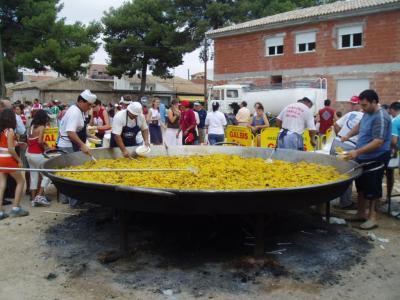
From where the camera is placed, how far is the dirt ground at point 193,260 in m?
3.70

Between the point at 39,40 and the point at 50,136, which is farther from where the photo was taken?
the point at 39,40

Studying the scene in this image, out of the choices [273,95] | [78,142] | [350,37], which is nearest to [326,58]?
[350,37]

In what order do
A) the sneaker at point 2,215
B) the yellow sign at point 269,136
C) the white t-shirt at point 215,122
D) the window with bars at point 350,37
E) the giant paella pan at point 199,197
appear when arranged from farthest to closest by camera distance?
1. the window with bars at point 350,37
2. the white t-shirt at point 215,122
3. the yellow sign at point 269,136
4. the sneaker at point 2,215
5. the giant paella pan at point 199,197

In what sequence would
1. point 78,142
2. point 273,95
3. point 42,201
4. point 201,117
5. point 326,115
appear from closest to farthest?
point 78,142, point 42,201, point 201,117, point 326,115, point 273,95

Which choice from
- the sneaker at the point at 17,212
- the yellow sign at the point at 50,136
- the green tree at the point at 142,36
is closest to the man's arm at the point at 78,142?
the sneaker at the point at 17,212

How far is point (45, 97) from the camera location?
37.4 metres

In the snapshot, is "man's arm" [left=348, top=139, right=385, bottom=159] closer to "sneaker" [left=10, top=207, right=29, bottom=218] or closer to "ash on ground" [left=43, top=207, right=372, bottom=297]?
"ash on ground" [left=43, top=207, right=372, bottom=297]

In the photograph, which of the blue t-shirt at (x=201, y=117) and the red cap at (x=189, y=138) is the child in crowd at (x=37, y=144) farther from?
the blue t-shirt at (x=201, y=117)

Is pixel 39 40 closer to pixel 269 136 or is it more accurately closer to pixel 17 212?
pixel 269 136

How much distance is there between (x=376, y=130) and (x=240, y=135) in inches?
A: 221

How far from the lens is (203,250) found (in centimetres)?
464

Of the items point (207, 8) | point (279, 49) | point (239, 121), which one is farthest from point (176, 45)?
point (239, 121)

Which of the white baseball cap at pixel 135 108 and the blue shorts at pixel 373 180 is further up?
the white baseball cap at pixel 135 108

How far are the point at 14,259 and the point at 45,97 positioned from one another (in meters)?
35.4
